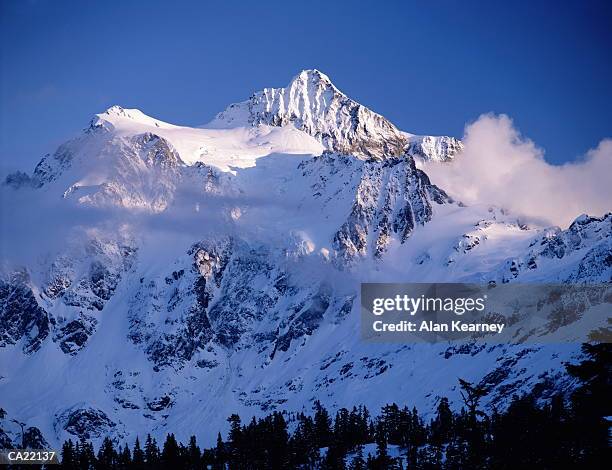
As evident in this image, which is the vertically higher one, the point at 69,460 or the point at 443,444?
the point at 443,444

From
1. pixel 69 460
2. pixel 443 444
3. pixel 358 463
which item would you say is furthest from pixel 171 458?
pixel 443 444

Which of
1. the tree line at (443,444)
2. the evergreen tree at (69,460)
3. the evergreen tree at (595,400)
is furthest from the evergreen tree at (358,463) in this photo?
the evergreen tree at (595,400)

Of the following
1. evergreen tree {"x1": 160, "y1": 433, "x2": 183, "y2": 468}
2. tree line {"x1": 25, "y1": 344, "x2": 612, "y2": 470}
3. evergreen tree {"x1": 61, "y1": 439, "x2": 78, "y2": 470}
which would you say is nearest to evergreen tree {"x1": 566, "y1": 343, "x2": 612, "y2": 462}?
tree line {"x1": 25, "y1": 344, "x2": 612, "y2": 470}

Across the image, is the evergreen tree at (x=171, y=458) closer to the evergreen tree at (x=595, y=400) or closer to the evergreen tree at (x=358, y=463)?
the evergreen tree at (x=358, y=463)

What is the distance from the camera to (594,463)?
49188 mm

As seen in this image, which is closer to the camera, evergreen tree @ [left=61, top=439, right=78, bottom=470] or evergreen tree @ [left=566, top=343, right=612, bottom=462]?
evergreen tree @ [left=566, top=343, right=612, bottom=462]

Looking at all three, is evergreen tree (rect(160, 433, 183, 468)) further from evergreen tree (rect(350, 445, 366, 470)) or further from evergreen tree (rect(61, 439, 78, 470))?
evergreen tree (rect(350, 445, 366, 470))

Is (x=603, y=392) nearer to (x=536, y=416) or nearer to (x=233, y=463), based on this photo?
(x=536, y=416)

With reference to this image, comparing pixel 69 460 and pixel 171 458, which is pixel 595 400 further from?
pixel 69 460

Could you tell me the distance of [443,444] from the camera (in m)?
161

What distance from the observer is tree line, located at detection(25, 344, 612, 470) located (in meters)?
48.3

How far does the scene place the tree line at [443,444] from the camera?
159ft

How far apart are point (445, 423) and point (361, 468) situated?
46461 mm

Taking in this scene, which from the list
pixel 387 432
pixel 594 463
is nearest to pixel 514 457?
pixel 594 463
